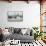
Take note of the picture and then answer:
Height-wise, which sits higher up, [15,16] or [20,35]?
[15,16]

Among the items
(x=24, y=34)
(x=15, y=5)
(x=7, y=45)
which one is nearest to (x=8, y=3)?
(x=15, y=5)

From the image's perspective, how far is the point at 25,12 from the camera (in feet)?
15.2

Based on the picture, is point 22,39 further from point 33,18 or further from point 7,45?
point 33,18

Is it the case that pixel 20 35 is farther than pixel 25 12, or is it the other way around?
pixel 25 12

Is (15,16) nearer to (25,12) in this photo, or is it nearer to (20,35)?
(25,12)

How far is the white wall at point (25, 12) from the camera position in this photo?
459cm

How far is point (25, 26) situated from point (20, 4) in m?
0.92

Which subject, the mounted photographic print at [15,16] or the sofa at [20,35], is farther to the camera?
the mounted photographic print at [15,16]

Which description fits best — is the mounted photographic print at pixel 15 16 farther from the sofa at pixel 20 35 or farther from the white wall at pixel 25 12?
the sofa at pixel 20 35

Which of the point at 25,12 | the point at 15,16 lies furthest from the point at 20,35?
the point at 25,12

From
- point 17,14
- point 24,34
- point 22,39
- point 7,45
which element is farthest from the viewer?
point 17,14

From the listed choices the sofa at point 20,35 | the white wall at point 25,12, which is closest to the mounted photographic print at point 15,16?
the white wall at point 25,12

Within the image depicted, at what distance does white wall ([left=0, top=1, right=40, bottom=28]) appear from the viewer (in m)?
4.59

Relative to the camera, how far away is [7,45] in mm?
2797
